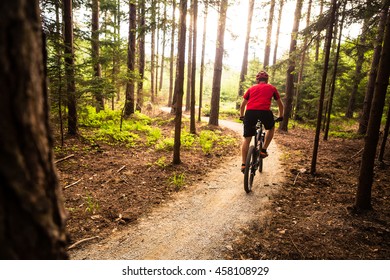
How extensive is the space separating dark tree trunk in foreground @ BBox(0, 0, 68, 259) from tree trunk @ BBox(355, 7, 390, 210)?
16.8 ft

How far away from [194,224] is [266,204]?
6.03 feet

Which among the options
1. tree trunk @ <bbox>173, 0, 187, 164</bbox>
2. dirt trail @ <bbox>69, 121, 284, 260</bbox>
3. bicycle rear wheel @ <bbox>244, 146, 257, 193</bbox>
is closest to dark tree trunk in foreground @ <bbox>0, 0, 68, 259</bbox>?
dirt trail @ <bbox>69, 121, 284, 260</bbox>

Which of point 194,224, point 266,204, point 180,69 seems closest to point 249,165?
point 266,204

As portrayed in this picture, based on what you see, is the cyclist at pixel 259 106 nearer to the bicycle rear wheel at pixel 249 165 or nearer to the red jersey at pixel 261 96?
the red jersey at pixel 261 96

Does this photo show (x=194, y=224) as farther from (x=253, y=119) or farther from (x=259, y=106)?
(x=259, y=106)

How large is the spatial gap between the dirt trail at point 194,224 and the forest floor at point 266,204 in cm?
17

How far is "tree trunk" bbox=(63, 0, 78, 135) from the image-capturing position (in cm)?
811

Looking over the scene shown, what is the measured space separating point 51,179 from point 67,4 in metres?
10.3

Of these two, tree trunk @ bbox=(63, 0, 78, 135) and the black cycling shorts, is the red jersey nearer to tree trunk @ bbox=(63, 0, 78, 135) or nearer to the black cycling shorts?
the black cycling shorts

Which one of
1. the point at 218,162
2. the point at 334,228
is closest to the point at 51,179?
the point at 334,228

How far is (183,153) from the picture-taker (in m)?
9.00

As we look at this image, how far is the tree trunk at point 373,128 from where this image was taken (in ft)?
13.4

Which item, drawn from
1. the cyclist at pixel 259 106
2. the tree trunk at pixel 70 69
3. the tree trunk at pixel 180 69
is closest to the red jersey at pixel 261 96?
the cyclist at pixel 259 106

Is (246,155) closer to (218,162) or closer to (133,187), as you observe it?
(218,162)
